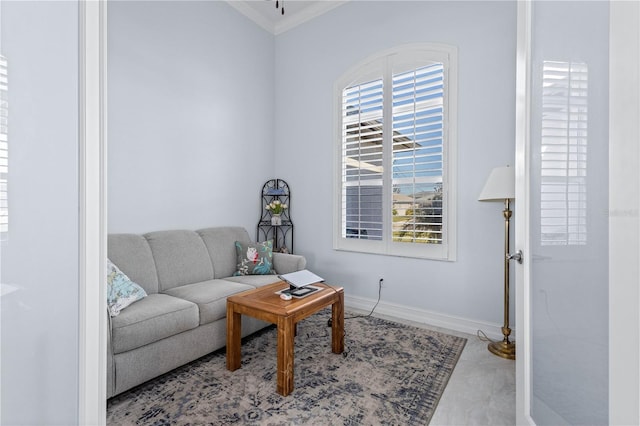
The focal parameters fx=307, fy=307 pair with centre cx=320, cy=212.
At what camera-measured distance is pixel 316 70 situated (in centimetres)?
368

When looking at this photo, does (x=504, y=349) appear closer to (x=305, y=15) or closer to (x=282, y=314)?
(x=282, y=314)

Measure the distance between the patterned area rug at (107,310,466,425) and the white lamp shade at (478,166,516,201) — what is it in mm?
1223

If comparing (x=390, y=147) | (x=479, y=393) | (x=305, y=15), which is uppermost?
Answer: (x=305, y=15)

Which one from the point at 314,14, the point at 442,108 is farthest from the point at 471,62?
the point at 314,14

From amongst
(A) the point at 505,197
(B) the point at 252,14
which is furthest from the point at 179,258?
(B) the point at 252,14

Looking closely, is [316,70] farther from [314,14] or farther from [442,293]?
[442,293]

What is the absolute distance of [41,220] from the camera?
2.54 feet

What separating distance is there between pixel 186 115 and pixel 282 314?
2.31 m

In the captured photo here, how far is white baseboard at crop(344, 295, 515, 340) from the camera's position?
2.66 meters

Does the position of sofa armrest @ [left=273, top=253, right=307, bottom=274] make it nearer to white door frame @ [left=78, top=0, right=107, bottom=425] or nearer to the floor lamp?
the floor lamp

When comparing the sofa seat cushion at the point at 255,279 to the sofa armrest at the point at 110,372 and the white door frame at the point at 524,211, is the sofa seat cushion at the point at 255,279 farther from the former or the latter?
the white door frame at the point at 524,211

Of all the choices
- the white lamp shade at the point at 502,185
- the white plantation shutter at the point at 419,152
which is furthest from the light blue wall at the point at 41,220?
the white plantation shutter at the point at 419,152

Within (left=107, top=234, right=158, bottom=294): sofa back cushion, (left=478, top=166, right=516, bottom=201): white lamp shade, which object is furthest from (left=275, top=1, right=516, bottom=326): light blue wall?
(left=107, top=234, right=158, bottom=294): sofa back cushion

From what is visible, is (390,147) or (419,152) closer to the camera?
(419,152)
